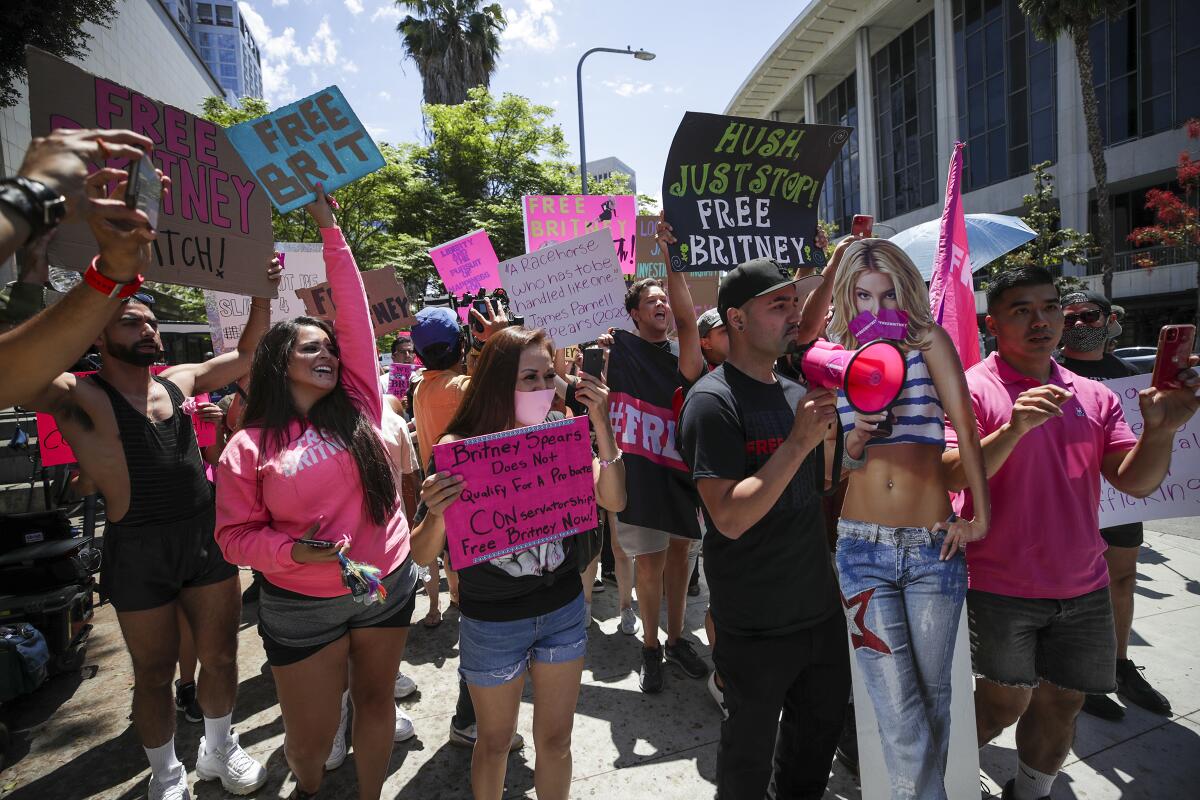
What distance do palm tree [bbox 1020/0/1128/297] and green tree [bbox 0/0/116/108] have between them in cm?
2314

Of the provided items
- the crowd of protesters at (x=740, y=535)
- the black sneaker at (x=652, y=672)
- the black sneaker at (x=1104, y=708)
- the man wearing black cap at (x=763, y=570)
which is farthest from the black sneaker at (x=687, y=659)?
the black sneaker at (x=1104, y=708)

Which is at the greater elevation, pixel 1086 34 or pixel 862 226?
pixel 1086 34

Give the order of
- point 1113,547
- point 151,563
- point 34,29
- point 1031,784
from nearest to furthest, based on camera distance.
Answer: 1. point 1031,784
2. point 151,563
3. point 1113,547
4. point 34,29

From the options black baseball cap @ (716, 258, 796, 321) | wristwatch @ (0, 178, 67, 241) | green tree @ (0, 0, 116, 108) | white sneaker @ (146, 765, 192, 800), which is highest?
green tree @ (0, 0, 116, 108)

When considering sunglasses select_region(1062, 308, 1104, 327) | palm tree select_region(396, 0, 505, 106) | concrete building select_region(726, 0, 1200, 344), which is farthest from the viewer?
palm tree select_region(396, 0, 505, 106)

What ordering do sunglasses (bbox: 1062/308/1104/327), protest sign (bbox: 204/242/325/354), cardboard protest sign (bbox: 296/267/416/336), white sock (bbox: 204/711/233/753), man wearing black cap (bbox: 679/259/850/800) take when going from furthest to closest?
cardboard protest sign (bbox: 296/267/416/336)
protest sign (bbox: 204/242/325/354)
sunglasses (bbox: 1062/308/1104/327)
white sock (bbox: 204/711/233/753)
man wearing black cap (bbox: 679/259/850/800)

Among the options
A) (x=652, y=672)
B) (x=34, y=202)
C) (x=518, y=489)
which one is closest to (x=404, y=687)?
(x=652, y=672)

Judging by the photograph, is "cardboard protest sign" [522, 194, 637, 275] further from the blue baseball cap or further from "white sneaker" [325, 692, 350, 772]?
"white sneaker" [325, 692, 350, 772]

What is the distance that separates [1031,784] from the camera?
2.49 metres

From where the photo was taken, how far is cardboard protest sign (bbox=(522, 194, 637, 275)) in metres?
6.40

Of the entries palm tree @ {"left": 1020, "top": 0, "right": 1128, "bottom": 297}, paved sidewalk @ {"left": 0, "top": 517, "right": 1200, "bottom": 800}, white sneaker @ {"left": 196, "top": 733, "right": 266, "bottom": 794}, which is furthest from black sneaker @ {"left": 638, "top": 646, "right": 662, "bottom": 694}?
palm tree @ {"left": 1020, "top": 0, "right": 1128, "bottom": 297}

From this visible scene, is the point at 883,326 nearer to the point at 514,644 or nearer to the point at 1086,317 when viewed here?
the point at 514,644

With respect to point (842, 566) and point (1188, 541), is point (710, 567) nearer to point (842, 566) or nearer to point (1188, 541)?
point (842, 566)

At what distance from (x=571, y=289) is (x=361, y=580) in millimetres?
2207
